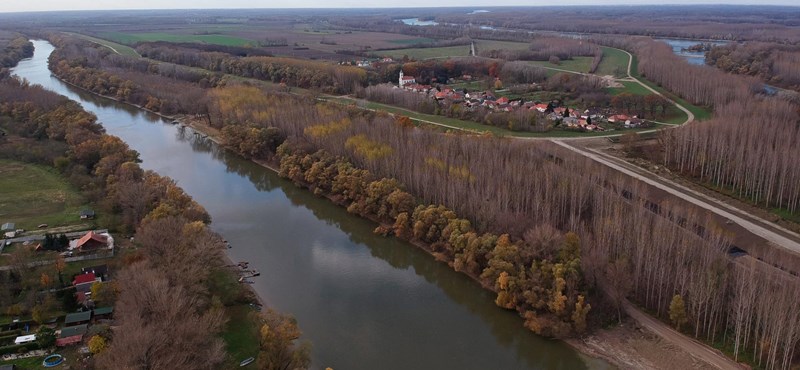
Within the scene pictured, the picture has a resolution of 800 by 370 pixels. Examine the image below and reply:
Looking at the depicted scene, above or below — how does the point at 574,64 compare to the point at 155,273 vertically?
above

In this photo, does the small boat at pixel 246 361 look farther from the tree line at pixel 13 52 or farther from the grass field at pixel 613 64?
the tree line at pixel 13 52

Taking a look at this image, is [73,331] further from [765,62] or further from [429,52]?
[429,52]

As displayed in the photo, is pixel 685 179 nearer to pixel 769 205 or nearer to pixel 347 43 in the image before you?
pixel 769 205

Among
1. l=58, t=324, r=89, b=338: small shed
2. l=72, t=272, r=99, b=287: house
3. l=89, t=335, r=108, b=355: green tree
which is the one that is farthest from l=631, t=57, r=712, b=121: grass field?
l=58, t=324, r=89, b=338: small shed

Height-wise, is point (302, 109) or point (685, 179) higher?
point (302, 109)

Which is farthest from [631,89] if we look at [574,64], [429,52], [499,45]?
[499,45]

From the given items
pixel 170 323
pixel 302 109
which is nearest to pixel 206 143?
pixel 302 109

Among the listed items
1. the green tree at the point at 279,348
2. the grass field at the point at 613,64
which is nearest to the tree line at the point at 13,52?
the green tree at the point at 279,348

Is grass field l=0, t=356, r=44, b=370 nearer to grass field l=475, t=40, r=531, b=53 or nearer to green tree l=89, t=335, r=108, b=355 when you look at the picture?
green tree l=89, t=335, r=108, b=355
